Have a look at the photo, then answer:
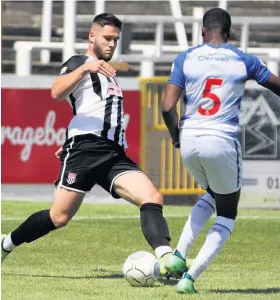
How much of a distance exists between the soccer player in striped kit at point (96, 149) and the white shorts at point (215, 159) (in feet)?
2.35

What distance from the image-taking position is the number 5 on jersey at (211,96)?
25.9 ft

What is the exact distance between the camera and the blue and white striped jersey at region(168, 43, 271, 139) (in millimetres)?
7895

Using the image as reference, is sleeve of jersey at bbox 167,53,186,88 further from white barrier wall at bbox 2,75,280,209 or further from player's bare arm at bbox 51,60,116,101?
white barrier wall at bbox 2,75,280,209

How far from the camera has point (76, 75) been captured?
8406 mm

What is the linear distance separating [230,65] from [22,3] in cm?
1498

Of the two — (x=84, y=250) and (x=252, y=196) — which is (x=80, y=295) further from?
(x=252, y=196)

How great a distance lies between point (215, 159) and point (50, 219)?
1590mm

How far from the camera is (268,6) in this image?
890 inches

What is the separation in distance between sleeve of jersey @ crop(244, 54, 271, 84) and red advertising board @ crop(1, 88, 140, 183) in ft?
29.9

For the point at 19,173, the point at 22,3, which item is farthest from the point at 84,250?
the point at 22,3

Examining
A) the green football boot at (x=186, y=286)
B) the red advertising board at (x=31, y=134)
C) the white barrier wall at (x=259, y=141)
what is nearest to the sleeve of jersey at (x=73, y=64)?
the green football boot at (x=186, y=286)

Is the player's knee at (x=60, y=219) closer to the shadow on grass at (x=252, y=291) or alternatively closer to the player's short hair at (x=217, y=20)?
the shadow on grass at (x=252, y=291)

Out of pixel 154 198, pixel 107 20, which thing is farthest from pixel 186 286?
pixel 107 20

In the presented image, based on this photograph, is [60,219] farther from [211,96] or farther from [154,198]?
[211,96]
